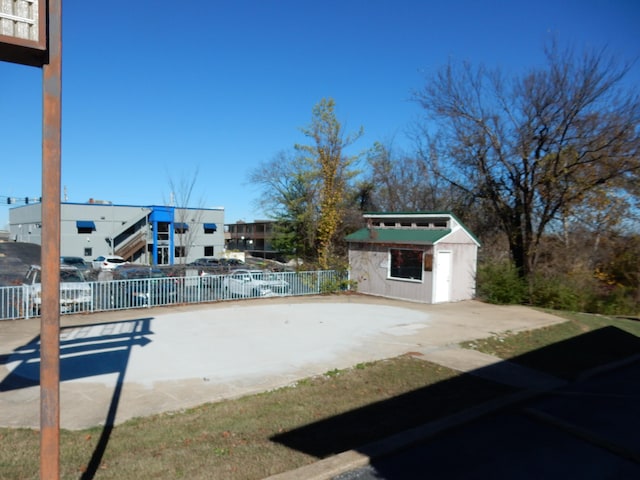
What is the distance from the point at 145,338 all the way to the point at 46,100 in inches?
342

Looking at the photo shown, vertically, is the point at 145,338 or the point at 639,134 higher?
the point at 639,134

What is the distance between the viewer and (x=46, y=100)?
3.41 meters

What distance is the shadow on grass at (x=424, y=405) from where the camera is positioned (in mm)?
5211

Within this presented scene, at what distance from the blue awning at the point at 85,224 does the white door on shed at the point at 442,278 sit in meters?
39.5

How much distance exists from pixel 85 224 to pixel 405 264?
125 ft

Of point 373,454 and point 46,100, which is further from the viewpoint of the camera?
point 373,454

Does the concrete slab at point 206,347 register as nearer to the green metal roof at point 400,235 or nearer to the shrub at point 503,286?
the shrub at point 503,286

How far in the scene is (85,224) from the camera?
46.2 m

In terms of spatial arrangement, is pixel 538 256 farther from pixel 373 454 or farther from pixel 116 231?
pixel 116 231

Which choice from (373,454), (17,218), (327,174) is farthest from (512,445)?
(17,218)

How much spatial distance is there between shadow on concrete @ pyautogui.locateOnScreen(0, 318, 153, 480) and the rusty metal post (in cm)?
114

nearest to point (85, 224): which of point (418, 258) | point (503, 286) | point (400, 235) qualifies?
point (400, 235)

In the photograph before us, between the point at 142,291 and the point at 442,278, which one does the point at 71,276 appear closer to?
the point at 142,291

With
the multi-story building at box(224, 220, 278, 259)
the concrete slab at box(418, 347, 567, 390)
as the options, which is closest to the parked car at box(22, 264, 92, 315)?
the concrete slab at box(418, 347, 567, 390)
